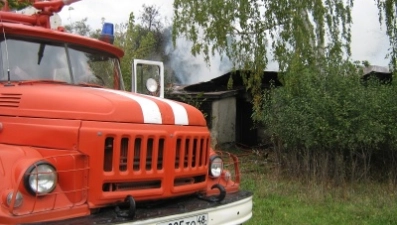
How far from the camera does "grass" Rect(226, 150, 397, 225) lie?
7379mm

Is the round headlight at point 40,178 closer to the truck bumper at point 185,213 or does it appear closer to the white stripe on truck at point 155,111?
the truck bumper at point 185,213

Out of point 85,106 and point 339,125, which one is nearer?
point 85,106

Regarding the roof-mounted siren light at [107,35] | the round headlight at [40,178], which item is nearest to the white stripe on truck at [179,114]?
the round headlight at [40,178]

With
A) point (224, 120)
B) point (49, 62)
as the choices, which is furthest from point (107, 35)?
point (224, 120)

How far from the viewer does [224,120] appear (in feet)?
66.4

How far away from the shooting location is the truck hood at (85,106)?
12.6 feet

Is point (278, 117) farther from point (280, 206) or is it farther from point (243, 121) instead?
point (243, 121)

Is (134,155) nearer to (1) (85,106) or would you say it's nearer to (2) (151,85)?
(1) (85,106)

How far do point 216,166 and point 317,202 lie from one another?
4150 millimetres

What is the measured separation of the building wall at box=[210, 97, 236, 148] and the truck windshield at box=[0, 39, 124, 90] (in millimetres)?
A: 13921

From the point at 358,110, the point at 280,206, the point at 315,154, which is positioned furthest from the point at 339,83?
the point at 280,206

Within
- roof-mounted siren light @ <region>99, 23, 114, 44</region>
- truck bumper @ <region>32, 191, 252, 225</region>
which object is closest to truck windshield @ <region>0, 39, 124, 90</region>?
roof-mounted siren light @ <region>99, 23, 114, 44</region>

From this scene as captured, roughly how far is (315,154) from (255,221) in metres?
4.09

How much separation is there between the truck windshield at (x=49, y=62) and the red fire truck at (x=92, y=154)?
10mm
